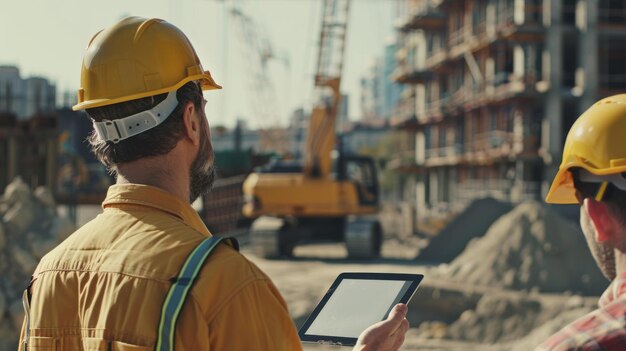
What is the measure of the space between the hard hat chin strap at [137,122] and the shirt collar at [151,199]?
0.41ft

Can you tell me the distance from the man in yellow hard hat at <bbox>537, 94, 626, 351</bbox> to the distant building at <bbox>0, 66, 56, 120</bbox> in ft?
67.7

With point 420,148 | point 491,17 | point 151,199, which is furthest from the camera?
point 420,148

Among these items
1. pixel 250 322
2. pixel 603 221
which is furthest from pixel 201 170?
pixel 603 221

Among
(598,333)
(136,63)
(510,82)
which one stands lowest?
(598,333)

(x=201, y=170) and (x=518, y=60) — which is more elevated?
(x=518, y=60)

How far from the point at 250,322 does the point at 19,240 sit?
11.2 metres

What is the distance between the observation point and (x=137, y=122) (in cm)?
202

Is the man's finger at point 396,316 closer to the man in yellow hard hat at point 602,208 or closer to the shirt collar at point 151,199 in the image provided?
the man in yellow hard hat at point 602,208

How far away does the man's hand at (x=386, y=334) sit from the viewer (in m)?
1.87

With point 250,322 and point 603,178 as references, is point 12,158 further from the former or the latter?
point 250,322

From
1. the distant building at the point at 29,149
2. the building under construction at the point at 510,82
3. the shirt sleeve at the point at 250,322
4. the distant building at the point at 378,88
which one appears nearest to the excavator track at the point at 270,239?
the distant building at the point at 29,149

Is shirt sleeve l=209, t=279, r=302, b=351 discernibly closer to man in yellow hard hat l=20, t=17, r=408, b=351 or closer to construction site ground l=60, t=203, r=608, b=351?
man in yellow hard hat l=20, t=17, r=408, b=351

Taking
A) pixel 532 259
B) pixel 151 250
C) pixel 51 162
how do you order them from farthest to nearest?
pixel 51 162 → pixel 532 259 → pixel 151 250

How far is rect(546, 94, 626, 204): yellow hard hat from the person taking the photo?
2256 millimetres
